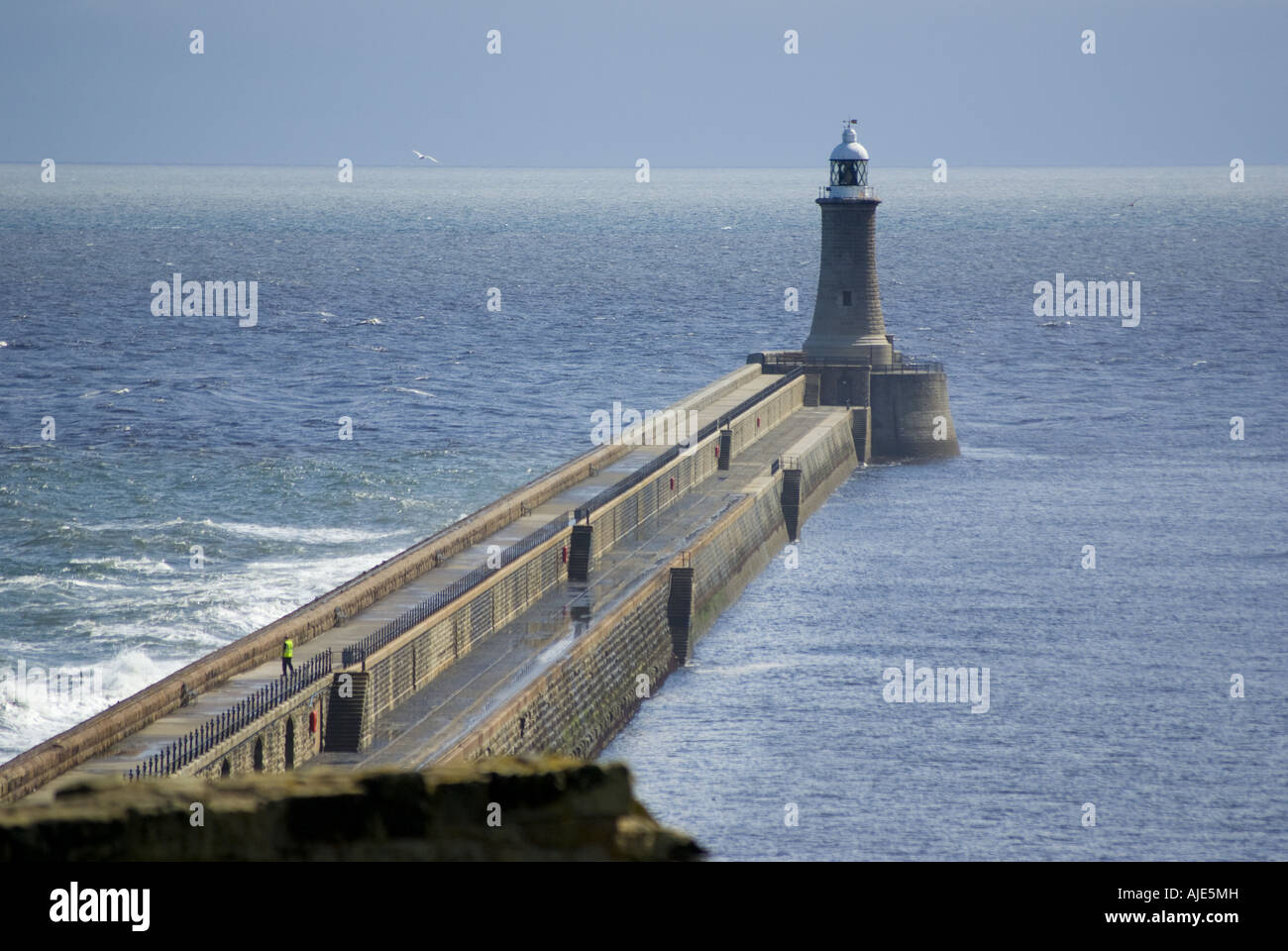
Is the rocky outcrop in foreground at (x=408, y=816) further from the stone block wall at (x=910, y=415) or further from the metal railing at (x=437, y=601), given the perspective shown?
the stone block wall at (x=910, y=415)

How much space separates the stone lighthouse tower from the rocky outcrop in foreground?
66.5 meters

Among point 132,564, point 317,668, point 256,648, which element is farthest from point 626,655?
point 132,564

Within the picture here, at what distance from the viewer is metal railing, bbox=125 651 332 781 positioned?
21297mm

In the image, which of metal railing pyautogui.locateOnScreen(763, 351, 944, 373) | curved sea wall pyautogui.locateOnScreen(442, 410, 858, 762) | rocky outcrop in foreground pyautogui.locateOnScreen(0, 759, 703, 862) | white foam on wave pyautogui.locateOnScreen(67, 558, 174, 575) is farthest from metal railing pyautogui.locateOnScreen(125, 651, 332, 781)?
metal railing pyautogui.locateOnScreen(763, 351, 944, 373)

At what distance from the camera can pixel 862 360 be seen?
7625cm

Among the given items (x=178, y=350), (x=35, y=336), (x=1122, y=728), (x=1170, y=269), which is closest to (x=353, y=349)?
(x=178, y=350)

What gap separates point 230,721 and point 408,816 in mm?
16688

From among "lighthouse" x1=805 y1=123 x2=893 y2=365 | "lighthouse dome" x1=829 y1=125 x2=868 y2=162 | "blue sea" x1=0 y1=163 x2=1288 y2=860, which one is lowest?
"blue sea" x1=0 y1=163 x2=1288 y2=860

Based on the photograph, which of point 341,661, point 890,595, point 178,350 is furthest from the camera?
point 178,350

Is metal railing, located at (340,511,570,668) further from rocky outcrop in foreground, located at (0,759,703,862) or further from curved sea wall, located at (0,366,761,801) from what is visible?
rocky outcrop in foreground, located at (0,759,703,862)

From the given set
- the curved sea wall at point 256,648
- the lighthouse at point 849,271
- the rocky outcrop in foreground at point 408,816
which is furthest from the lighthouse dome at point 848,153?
the rocky outcrop in foreground at point 408,816
